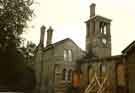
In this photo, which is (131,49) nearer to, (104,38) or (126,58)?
(126,58)

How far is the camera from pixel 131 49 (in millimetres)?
18266

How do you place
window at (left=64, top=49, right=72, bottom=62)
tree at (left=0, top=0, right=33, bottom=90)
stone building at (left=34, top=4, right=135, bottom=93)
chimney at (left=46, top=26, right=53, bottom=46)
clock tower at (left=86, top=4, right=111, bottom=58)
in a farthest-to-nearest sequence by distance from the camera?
clock tower at (left=86, top=4, right=111, bottom=58) → chimney at (left=46, top=26, right=53, bottom=46) → window at (left=64, top=49, right=72, bottom=62) → stone building at (left=34, top=4, right=135, bottom=93) → tree at (left=0, top=0, right=33, bottom=90)

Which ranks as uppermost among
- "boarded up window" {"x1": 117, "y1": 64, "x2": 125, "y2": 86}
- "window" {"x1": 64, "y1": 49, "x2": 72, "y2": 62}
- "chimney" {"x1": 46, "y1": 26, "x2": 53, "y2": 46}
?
"chimney" {"x1": 46, "y1": 26, "x2": 53, "y2": 46}

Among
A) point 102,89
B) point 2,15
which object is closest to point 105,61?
point 102,89

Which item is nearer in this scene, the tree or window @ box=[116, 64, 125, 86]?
the tree

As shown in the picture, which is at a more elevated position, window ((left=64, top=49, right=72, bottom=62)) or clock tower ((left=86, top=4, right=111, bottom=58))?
clock tower ((left=86, top=4, right=111, bottom=58))

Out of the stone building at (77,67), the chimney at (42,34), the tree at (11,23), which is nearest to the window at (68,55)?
the stone building at (77,67)

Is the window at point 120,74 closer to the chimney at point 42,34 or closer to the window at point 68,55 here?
the window at point 68,55

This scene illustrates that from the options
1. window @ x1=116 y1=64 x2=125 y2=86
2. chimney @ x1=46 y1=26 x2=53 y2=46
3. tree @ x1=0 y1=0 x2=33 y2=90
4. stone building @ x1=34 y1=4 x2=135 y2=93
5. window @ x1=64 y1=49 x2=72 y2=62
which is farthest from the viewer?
chimney @ x1=46 y1=26 x2=53 y2=46

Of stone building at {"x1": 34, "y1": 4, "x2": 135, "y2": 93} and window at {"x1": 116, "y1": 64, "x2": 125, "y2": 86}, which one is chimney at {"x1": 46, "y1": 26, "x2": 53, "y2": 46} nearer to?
stone building at {"x1": 34, "y1": 4, "x2": 135, "y2": 93}

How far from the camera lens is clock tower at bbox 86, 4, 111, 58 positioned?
33769mm

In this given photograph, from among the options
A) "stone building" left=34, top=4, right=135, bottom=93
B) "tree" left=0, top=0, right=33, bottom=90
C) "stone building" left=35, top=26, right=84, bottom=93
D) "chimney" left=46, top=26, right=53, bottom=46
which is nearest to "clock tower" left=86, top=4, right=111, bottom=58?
"stone building" left=34, top=4, right=135, bottom=93

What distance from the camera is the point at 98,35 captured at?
3425 cm

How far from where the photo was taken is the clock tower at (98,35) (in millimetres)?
33769
